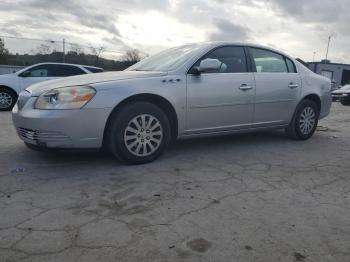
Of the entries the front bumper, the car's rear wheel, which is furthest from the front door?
the car's rear wheel

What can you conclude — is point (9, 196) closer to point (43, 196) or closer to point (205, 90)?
point (43, 196)

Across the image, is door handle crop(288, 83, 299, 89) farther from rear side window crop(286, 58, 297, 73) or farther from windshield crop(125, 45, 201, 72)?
windshield crop(125, 45, 201, 72)

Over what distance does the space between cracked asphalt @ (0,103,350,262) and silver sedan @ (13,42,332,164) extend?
1.18ft

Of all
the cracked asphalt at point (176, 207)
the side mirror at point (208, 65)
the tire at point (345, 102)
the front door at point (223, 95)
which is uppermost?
the side mirror at point (208, 65)

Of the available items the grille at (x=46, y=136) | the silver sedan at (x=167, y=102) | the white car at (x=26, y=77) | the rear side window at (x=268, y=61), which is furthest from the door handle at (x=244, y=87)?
the white car at (x=26, y=77)

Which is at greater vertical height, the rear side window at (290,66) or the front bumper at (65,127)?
the rear side window at (290,66)

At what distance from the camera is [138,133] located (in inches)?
174

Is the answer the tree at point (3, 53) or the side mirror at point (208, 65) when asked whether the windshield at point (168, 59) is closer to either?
the side mirror at point (208, 65)

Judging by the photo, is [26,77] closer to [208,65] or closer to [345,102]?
[208,65]

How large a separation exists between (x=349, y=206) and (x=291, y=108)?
2910mm

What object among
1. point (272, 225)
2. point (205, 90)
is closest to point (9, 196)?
point (272, 225)

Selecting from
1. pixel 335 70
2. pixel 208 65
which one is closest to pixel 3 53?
pixel 208 65

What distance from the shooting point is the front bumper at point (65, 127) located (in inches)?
159

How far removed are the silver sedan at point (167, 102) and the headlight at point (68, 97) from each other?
11 mm
